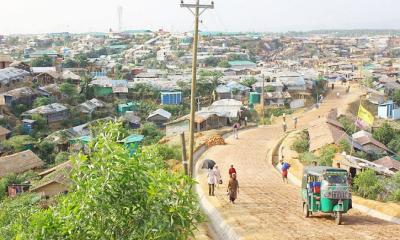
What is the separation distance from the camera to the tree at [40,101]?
45878 millimetres

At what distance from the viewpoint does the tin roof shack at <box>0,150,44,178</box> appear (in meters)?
31.2

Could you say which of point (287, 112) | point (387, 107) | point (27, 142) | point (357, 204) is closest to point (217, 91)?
point (287, 112)

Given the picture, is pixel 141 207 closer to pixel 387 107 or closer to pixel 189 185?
pixel 189 185

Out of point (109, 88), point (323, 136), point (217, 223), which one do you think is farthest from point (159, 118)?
point (217, 223)

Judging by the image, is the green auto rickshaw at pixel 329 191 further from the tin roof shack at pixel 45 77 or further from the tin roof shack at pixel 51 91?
the tin roof shack at pixel 45 77

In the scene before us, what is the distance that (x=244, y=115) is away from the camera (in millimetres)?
43594

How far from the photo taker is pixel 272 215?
13.1 metres

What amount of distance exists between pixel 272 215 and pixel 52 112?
33.9 metres

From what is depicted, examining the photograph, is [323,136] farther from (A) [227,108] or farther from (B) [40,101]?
(B) [40,101]

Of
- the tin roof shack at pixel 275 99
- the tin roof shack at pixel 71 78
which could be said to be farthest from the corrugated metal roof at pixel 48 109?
the tin roof shack at pixel 275 99

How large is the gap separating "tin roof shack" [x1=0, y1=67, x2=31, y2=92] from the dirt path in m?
32.0

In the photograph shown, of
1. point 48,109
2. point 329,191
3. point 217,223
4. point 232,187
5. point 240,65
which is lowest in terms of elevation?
point 48,109

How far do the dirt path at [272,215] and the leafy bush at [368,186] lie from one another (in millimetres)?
1835

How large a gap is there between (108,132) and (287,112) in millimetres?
43198
